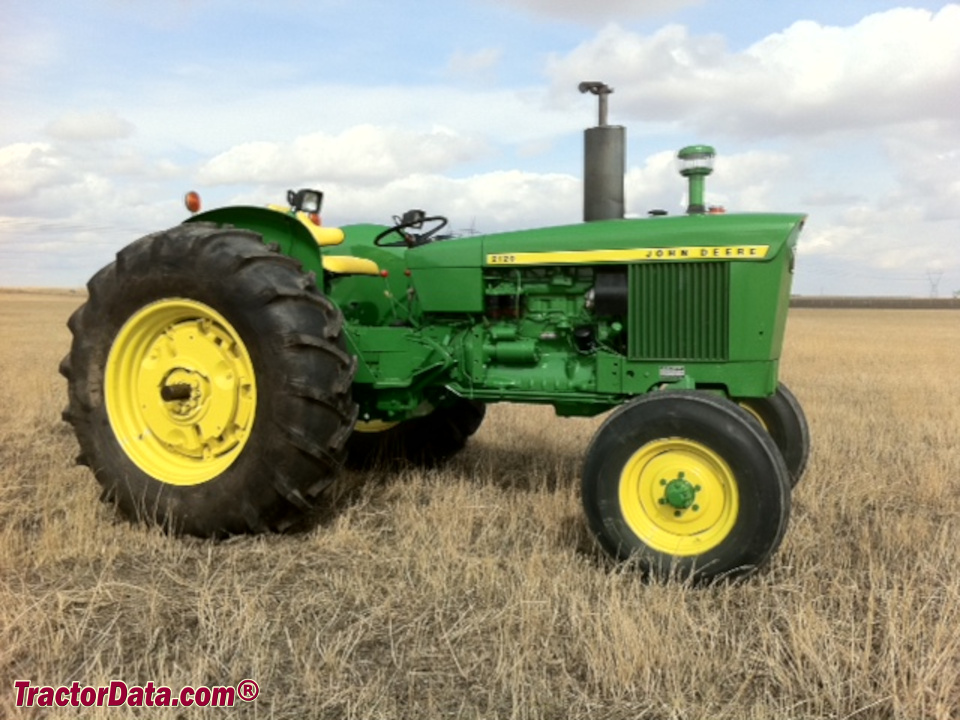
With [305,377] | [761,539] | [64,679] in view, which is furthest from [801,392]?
[64,679]

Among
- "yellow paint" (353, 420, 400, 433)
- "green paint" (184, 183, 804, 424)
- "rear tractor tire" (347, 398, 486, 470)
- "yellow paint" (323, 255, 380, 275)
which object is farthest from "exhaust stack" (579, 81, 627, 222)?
"yellow paint" (353, 420, 400, 433)

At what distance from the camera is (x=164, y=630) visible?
2.85m

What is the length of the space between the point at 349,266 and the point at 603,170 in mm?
1579

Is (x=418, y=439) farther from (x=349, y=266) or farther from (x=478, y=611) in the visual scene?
(x=478, y=611)

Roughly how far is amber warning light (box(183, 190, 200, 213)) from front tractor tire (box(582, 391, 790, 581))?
259 centimetres

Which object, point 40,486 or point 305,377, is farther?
point 40,486

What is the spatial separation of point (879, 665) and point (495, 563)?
5.00 ft

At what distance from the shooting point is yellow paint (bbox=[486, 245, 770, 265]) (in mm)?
3742

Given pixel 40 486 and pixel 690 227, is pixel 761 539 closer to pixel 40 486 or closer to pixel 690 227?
pixel 690 227

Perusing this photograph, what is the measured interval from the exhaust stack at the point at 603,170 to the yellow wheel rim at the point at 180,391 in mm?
2070

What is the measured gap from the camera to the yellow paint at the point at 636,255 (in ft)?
12.3

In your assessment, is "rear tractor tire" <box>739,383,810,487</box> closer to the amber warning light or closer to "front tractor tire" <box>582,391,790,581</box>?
"front tractor tire" <box>582,391,790,581</box>

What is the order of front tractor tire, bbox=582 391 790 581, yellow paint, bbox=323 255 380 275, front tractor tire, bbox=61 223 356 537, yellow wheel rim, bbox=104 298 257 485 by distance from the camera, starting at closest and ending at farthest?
front tractor tire, bbox=582 391 790 581 < front tractor tire, bbox=61 223 356 537 < yellow wheel rim, bbox=104 298 257 485 < yellow paint, bbox=323 255 380 275

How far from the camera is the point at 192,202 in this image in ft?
14.2
